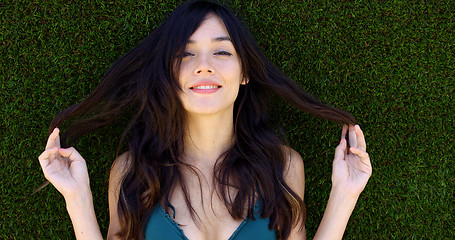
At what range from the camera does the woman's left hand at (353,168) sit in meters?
2.81

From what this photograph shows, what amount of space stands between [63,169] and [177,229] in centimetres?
72

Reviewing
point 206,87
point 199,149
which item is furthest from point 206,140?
point 206,87

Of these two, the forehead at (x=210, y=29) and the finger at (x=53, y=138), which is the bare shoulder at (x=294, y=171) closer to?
the forehead at (x=210, y=29)

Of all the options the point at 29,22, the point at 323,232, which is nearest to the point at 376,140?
the point at 323,232

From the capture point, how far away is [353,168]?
2.92m

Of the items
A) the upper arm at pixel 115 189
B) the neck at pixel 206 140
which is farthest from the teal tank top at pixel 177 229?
the neck at pixel 206 140

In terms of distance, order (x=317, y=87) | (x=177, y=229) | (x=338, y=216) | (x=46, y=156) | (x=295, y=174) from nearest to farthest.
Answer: (x=46, y=156) → (x=177, y=229) → (x=338, y=216) → (x=295, y=174) → (x=317, y=87)

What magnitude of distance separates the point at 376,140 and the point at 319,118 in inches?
16.3

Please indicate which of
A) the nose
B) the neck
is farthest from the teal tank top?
the nose

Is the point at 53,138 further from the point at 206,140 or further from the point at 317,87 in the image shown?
the point at 317,87

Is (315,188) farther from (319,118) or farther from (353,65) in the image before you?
(353,65)

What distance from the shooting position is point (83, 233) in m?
2.72

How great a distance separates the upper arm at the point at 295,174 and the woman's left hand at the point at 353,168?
0.91 ft

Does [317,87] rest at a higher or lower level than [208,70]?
lower
